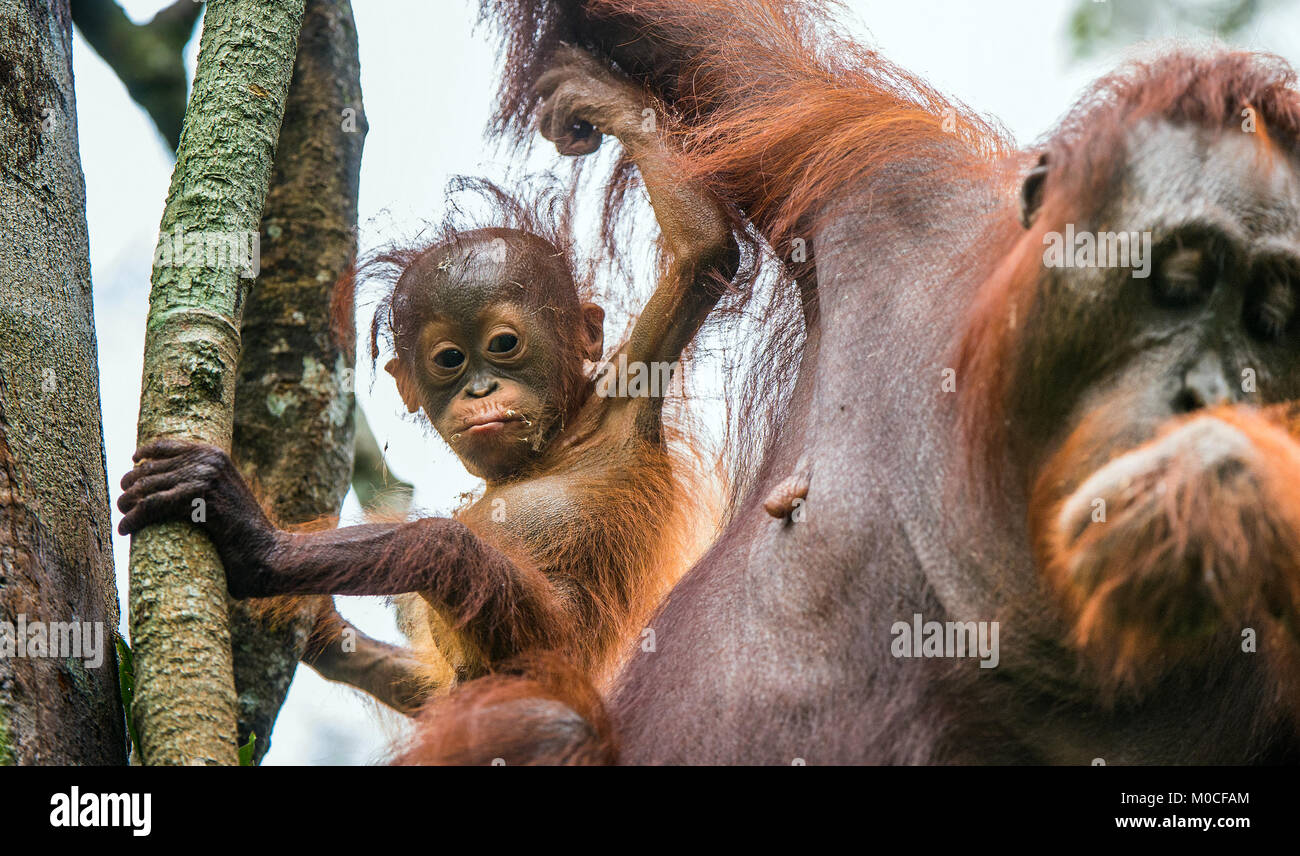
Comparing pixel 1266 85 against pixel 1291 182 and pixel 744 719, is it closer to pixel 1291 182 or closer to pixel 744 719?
pixel 1291 182

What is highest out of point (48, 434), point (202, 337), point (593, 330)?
point (593, 330)

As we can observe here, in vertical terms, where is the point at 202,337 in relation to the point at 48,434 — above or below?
above

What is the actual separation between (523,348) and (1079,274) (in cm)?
233

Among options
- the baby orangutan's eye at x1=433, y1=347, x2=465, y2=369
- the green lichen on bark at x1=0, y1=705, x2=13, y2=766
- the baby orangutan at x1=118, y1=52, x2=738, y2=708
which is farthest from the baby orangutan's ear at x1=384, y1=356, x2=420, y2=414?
the green lichen on bark at x1=0, y1=705, x2=13, y2=766

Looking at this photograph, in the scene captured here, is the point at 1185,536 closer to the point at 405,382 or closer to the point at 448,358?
the point at 448,358

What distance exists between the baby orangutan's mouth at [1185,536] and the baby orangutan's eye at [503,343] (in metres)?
2.45

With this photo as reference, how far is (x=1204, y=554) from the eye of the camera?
2133 mm

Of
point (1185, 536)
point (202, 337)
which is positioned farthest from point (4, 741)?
point (1185, 536)

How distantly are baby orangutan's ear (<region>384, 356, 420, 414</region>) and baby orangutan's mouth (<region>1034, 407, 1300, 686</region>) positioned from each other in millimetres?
2841

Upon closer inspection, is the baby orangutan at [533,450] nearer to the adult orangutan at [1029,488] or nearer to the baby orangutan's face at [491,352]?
the baby orangutan's face at [491,352]

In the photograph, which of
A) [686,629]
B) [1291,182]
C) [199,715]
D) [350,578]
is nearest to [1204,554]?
[1291,182]

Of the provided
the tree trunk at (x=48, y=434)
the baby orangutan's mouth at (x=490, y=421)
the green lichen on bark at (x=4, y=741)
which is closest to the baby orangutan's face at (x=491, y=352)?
the baby orangutan's mouth at (x=490, y=421)

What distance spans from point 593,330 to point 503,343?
0.47m

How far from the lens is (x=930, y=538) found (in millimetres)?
2740
